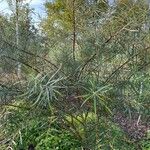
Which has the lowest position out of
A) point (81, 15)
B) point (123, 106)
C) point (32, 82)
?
point (123, 106)

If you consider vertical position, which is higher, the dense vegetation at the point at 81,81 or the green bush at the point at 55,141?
the dense vegetation at the point at 81,81

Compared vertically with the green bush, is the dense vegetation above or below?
above

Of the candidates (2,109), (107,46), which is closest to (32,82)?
(2,109)

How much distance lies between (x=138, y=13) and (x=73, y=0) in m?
1.39

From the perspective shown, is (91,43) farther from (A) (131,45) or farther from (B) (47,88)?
(B) (47,88)

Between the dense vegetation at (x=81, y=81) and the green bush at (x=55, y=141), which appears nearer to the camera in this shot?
the dense vegetation at (x=81, y=81)

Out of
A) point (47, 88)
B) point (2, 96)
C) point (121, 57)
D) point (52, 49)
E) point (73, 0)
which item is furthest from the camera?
point (52, 49)

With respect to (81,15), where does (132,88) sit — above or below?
below

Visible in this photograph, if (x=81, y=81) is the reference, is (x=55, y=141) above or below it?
below

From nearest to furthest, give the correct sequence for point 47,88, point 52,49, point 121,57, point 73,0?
1. point 47,88
2. point 73,0
3. point 121,57
4. point 52,49

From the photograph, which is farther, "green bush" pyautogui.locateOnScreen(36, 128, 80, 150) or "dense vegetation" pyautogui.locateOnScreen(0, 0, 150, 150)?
"green bush" pyautogui.locateOnScreen(36, 128, 80, 150)

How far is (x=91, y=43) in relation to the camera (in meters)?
5.00

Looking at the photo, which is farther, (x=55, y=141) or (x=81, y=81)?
(x=55, y=141)

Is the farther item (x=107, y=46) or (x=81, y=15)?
(x=81, y=15)
